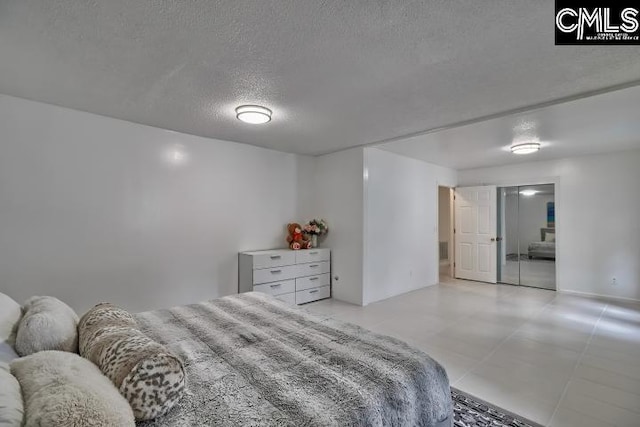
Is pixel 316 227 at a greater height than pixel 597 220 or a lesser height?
lesser

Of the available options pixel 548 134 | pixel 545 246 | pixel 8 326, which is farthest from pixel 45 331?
pixel 545 246

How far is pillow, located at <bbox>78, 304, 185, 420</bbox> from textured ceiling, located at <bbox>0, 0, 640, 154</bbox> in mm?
1666

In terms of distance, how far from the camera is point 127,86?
2.41 m

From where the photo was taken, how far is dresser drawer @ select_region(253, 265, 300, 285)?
12.8 feet

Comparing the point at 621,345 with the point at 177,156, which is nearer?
the point at 621,345

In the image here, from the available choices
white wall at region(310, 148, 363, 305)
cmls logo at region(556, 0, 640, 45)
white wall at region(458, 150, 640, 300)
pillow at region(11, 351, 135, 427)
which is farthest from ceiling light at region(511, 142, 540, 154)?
pillow at region(11, 351, 135, 427)

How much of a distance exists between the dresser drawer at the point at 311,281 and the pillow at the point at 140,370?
321 centimetres

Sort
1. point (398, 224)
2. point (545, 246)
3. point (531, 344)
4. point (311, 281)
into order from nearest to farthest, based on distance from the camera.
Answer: point (531, 344)
point (311, 281)
point (398, 224)
point (545, 246)

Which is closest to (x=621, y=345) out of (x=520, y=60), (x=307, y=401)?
(x=520, y=60)

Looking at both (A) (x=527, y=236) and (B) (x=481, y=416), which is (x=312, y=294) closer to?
(B) (x=481, y=416)

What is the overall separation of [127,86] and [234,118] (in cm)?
102

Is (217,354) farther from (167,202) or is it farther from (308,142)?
(308,142)

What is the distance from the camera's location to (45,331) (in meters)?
1.31

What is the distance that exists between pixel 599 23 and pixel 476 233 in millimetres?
4909
